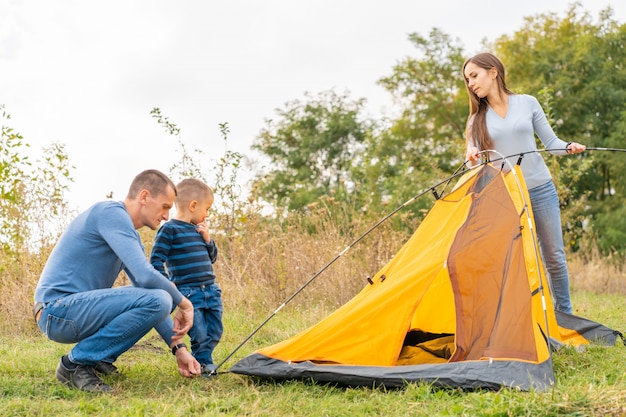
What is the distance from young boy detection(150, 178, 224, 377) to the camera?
11.4ft

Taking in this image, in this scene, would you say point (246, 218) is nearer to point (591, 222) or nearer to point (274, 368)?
point (274, 368)

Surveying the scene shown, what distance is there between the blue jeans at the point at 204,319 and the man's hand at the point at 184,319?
7.7 inches

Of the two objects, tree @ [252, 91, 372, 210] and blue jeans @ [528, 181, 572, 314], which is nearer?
blue jeans @ [528, 181, 572, 314]

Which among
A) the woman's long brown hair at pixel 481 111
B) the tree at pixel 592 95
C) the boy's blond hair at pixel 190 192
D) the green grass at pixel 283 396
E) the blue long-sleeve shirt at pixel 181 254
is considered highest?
the tree at pixel 592 95

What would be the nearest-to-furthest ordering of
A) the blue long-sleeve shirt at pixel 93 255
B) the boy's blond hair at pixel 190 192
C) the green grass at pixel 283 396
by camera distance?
the green grass at pixel 283 396
the blue long-sleeve shirt at pixel 93 255
the boy's blond hair at pixel 190 192

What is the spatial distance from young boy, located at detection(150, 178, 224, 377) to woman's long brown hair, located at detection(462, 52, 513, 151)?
4.93 feet

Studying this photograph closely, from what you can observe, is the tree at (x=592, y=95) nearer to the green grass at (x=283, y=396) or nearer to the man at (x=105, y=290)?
the green grass at (x=283, y=396)

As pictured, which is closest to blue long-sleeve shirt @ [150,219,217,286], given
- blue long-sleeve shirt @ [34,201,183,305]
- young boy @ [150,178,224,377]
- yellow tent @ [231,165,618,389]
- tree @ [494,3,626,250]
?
young boy @ [150,178,224,377]

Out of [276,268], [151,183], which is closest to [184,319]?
[151,183]

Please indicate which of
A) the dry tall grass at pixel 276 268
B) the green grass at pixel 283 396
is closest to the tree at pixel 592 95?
the dry tall grass at pixel 276 268

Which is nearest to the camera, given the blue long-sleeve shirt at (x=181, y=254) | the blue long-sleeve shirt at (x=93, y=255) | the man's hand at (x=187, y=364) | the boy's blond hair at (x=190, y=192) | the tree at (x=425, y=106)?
the blue long-sleeve shirt at (x=93, y=255)

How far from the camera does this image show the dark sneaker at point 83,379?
319cm

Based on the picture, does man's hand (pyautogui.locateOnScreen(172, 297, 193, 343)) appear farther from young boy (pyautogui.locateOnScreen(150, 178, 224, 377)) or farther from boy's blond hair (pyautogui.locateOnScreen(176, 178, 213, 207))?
boy's blond hair (pyautogui.locateOnScreen(176, 178, 213, 207))

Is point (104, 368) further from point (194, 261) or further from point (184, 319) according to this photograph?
point (194, 261)
